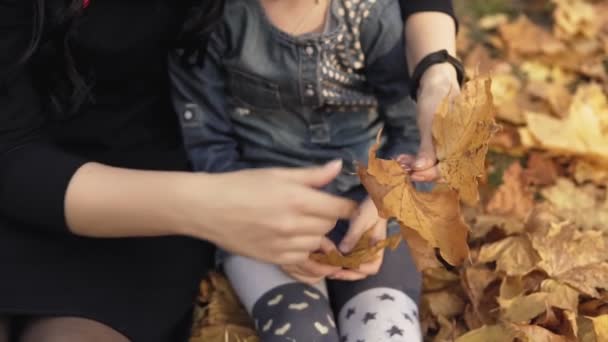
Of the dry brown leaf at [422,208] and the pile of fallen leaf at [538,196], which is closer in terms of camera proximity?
the dry brown leaf at [422,208]

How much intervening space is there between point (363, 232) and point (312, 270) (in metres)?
0.10

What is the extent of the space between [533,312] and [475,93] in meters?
0.45

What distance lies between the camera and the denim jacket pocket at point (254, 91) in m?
1.24

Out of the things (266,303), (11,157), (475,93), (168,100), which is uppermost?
(475,93)

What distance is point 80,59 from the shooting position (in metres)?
1.17

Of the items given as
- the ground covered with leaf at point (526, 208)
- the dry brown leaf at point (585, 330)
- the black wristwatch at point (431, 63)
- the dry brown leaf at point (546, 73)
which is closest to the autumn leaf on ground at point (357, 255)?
the ground covered with leaf at point (526, 208)

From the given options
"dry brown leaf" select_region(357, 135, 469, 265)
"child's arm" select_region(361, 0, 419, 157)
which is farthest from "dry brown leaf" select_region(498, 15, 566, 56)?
"dry brown leaf" select_region(357, 135, 469, 265)

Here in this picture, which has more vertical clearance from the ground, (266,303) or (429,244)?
(429,244)

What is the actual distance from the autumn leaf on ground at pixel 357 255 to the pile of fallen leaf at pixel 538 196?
198mm

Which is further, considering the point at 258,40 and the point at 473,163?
the point at 258,40

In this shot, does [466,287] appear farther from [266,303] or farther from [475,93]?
[475,93]

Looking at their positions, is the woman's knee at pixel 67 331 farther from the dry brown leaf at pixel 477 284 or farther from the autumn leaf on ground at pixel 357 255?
the dry brown leaf at pixel 477 284

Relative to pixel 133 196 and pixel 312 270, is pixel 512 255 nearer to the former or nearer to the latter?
pixel 312 270

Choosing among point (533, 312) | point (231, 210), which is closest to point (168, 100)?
point (231, 210)
